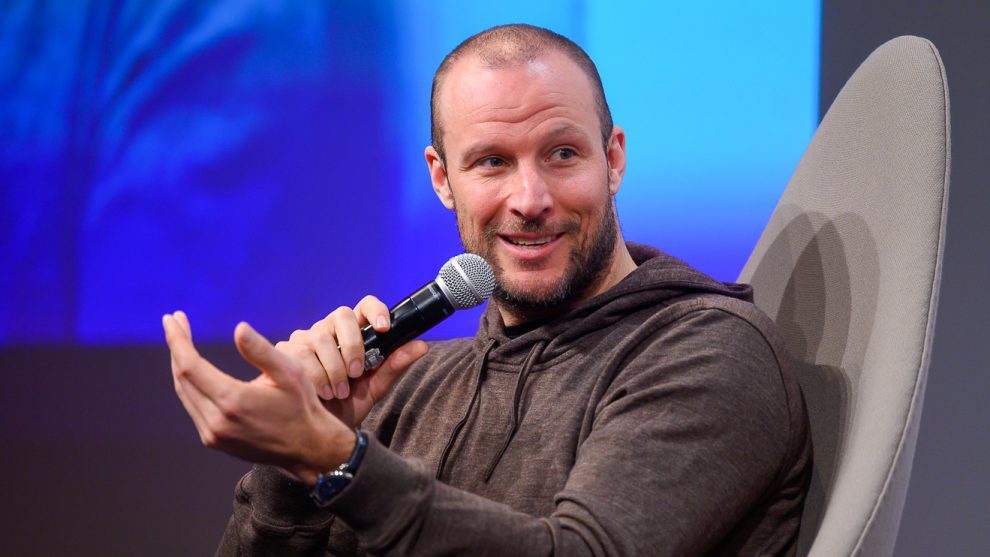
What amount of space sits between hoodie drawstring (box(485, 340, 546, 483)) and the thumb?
448mm

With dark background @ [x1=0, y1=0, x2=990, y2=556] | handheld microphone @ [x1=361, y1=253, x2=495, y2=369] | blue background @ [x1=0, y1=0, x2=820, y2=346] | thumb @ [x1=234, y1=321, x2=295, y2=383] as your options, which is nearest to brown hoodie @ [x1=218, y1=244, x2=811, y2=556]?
thumb @ [x1=234, y1=321, x2=295, y2=383]

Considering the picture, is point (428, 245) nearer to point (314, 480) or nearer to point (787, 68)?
point (787, 68)

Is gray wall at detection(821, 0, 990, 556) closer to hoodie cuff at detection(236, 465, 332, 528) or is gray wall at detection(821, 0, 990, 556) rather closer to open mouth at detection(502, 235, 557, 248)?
open mouth at detection(502, 235, 557, 248)

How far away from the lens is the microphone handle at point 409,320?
106 cm

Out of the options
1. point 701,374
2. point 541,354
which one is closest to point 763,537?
point 701,374

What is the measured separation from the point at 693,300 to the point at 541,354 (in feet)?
0.76

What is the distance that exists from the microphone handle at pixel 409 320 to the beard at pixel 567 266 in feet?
0.96

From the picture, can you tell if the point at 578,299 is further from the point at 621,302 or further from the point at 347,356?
the point at 347,356

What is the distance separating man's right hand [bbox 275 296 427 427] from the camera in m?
1.07

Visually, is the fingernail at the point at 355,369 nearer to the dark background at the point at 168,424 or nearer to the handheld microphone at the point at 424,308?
the handheld microphone at the point at 424,308

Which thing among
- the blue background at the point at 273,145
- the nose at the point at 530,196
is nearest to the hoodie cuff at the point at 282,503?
the nose at the point at 530,196

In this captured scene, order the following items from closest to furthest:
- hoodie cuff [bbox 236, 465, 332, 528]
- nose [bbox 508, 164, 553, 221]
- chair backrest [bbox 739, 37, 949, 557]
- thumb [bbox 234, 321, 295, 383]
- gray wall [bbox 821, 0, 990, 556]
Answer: thumb [bbox 234, 321, 295, 383]
chair backrest [bbox 739, 37, 949, 557]
hoodie cuff [bbox 236, 465, 332, 528]
nose [bbox 508, 164, 553, 221]
gray wall [bbox 821, 0, 990, 556]

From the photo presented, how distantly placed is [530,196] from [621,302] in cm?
19

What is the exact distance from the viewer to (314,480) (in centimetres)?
85
